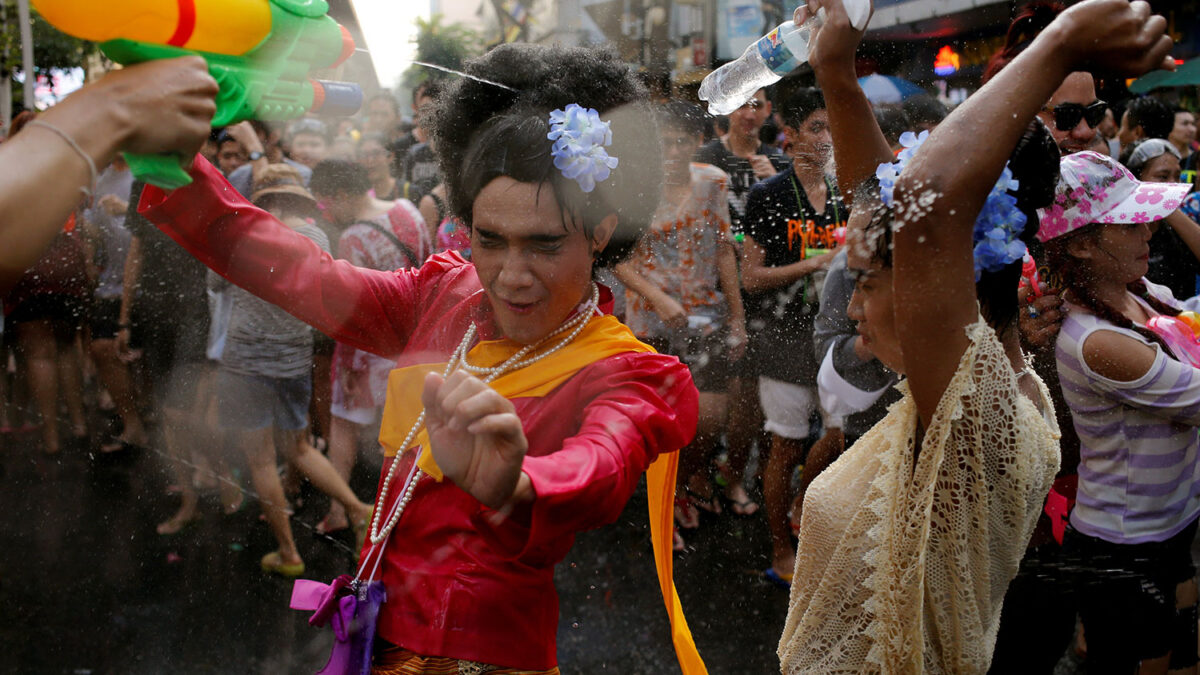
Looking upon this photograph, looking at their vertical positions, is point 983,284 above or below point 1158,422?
above

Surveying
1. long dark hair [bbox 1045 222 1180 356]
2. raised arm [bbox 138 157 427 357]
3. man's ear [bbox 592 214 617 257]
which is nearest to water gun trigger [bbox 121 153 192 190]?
raised arm [bbox 138 157 427 357]

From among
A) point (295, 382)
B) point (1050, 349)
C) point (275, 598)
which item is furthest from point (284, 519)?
point (1050, 349)

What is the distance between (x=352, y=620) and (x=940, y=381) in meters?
1.09

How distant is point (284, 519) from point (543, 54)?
9.17 feet

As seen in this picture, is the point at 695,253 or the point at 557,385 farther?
the point at 695,253

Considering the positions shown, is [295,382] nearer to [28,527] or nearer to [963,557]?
[28,527]

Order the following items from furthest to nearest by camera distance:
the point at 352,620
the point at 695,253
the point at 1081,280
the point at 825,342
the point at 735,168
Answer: the point at 735,168, the point at 695,253, the point at 825,342, the point at 1081,280, the point at 352,620

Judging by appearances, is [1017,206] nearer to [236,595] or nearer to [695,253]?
[695,253]

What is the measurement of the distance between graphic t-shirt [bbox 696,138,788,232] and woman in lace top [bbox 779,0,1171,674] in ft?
5.80

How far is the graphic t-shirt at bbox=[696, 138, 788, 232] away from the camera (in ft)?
11.2

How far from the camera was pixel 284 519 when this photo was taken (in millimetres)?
3824

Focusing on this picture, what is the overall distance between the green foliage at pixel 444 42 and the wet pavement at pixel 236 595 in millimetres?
2037

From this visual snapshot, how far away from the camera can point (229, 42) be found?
127 cm

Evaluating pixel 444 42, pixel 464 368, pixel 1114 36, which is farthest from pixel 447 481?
pixel 444 42
